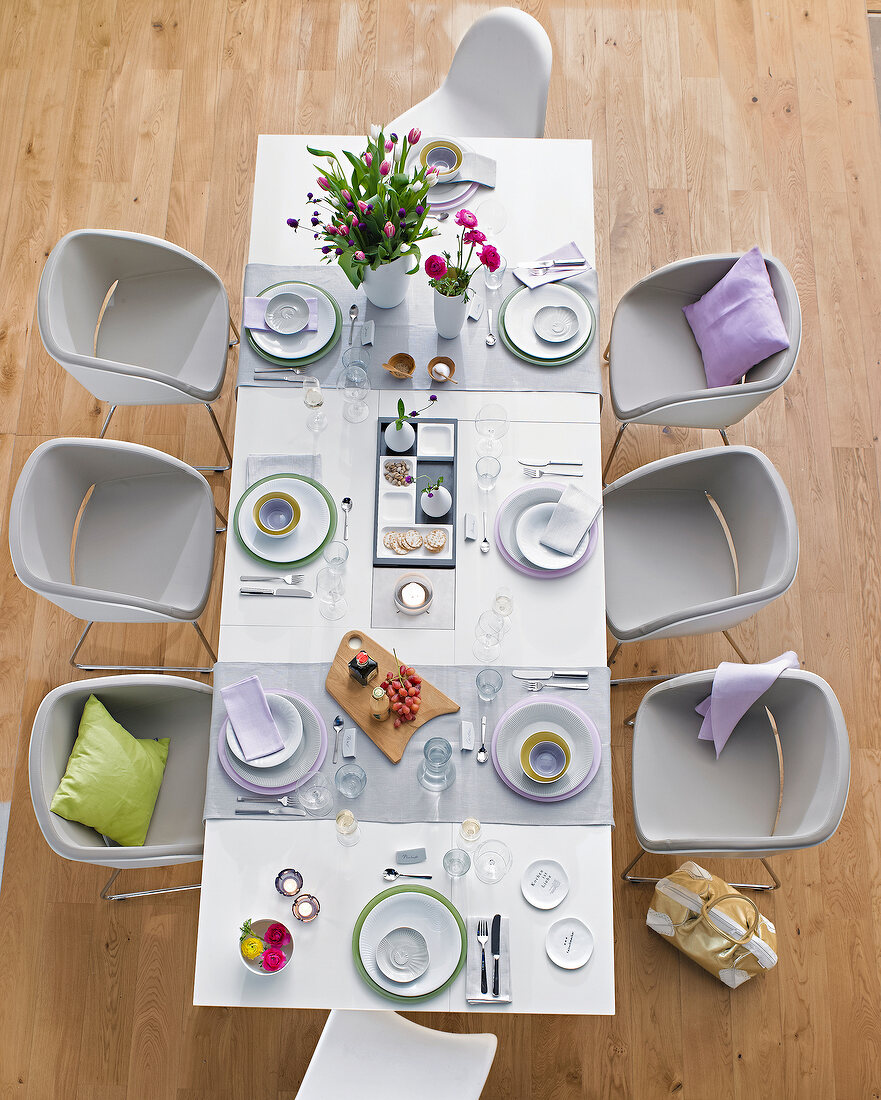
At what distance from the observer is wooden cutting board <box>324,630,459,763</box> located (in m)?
2.31

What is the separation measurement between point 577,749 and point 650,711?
45 centimetres

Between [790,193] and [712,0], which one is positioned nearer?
→ [790,193]

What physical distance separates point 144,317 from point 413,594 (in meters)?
1.53

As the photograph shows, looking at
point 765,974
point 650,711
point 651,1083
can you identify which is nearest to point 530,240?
point 650,711

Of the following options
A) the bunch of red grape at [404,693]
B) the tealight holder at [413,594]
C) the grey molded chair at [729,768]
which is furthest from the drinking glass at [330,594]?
the grey molded chair at [729,768]

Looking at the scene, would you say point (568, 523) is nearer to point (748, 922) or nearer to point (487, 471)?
point (487, 471)

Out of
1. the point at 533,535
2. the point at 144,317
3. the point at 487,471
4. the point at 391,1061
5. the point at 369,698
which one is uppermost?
the point at 144,317

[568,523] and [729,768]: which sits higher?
[568,523]

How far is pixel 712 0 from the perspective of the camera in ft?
13.9

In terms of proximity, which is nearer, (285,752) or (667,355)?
(285,752)

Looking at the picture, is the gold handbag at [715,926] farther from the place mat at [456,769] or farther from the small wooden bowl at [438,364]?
the small wooden bowl at [438,364]

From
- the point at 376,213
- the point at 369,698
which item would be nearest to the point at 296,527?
the point at 369,698

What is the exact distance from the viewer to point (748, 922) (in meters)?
2.77

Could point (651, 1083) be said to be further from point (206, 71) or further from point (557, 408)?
point (206, 71)
